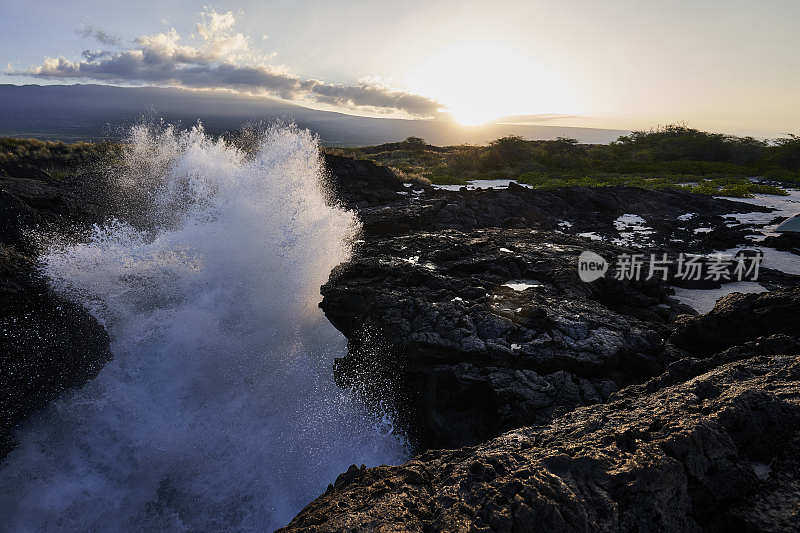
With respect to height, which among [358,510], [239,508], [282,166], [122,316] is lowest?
[239,508]

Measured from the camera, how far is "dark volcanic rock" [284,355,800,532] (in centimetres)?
220

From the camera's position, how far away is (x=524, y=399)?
4.54 m

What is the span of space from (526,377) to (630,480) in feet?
8.04

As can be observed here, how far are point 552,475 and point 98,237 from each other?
10.6 meters

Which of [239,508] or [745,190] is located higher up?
[745,190]

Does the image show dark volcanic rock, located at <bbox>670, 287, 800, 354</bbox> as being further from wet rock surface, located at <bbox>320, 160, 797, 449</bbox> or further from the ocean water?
the ocean water

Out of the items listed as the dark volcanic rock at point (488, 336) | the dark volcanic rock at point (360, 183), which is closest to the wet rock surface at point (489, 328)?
the dark volcanic rock at point (488, 336)

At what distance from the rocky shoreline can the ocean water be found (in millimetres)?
496

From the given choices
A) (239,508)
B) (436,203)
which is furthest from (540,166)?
(239,508)

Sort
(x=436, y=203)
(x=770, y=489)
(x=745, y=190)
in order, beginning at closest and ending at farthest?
1. (x=770, y=489)
2. (x=436, y=203)
3. (x=745, y=190)

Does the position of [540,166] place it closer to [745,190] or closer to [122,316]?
[745,190]

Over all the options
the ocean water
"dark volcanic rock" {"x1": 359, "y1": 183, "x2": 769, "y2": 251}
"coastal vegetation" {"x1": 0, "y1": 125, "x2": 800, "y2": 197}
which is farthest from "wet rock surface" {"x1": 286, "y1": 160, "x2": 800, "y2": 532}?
"coastal vegetation" {"x1": 0, "y1": 125, "x2": 800, "y2": 197}

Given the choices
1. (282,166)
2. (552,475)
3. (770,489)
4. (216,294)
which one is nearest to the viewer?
(770,489)

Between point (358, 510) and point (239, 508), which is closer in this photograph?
point (358, 510)
